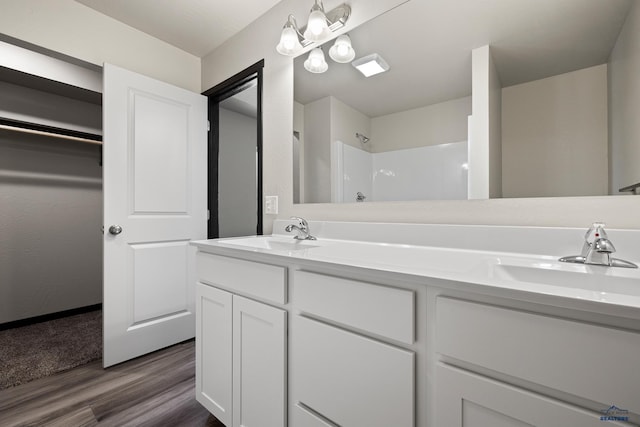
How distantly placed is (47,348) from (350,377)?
8.22 feet

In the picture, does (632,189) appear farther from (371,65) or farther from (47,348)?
(47,348)

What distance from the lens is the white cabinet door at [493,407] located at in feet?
1.62

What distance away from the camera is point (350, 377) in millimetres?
771

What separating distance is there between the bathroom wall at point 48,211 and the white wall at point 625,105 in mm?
3842

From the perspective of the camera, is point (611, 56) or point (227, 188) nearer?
point (611, 56)

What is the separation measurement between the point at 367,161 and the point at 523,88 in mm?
654

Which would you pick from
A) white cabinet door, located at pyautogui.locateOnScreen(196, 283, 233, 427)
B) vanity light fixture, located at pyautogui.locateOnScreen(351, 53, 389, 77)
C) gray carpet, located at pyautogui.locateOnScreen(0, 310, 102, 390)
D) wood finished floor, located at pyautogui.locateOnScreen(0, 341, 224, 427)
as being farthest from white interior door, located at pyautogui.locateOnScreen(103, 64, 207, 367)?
vanity light fixture, located at pyautogui.locateOnScreen(351, 53, 389, 77)

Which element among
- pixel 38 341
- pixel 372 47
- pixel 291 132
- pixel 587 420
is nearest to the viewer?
pixel 587 420

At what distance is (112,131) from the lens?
1.85 metres

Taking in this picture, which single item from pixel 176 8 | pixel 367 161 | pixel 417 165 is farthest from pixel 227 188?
pixel 417 165

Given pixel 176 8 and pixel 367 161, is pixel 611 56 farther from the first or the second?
pixel 176 8

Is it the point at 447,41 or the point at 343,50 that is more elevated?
the point at 343,50

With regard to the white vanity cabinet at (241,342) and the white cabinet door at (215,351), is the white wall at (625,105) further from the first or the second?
the white cabinet door at (215,351)

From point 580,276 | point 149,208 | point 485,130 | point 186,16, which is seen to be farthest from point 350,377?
point 186,16
